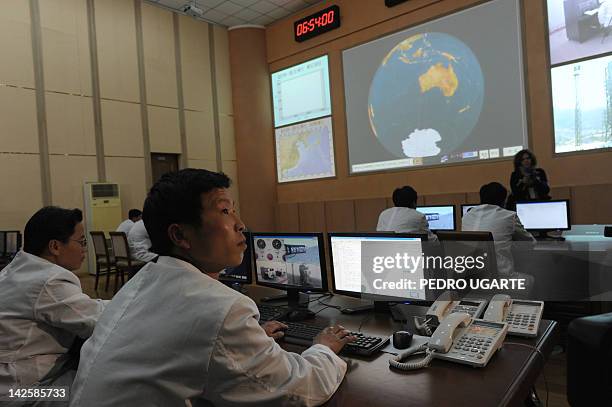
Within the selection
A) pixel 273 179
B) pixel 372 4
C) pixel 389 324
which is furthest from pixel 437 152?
pixel 389 324

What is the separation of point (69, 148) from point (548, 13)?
22.0 feet

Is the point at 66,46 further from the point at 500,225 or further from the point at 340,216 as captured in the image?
the point at 500,225

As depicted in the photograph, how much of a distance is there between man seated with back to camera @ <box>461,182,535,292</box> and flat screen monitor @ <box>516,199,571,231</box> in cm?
78

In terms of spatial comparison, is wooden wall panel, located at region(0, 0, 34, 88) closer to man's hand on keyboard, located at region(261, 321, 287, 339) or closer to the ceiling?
the ceiling

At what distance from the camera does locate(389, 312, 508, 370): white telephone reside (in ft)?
3.83

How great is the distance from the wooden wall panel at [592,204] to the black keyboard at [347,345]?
422cm

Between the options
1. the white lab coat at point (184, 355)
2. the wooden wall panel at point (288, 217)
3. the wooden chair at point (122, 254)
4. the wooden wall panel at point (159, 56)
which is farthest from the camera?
the wooden wall panel at point (288, 217)

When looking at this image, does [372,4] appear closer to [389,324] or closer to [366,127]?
[366,127]

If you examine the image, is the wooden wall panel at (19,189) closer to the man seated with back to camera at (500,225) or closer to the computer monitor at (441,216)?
the computer monitor at (441,216)

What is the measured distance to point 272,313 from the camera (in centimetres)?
187

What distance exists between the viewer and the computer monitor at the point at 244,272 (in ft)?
7.55

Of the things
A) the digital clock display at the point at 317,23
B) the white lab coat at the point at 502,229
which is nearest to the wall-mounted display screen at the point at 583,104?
the white lab coat at the point at 502,229

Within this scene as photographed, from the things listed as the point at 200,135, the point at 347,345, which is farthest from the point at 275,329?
the point at 200,135

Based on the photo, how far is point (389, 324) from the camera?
1627 mm
